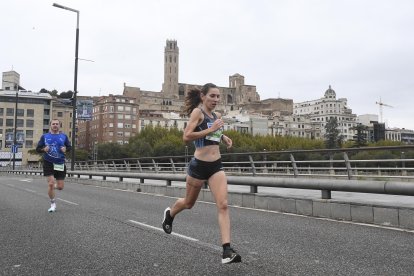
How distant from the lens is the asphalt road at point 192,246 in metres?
4.45

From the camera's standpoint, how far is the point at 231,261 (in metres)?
4.26

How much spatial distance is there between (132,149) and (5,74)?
236ft

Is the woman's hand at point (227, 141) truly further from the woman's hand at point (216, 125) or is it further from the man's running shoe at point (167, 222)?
the man's running shoe at point (167, 222)

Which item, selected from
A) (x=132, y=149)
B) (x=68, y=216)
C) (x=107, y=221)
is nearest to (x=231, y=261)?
(x=107, y=221)

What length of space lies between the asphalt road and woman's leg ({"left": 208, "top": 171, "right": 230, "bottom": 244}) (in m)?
0.39

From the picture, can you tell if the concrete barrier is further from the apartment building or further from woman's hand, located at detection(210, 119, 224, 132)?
the apartment building

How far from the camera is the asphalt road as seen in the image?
445 cm

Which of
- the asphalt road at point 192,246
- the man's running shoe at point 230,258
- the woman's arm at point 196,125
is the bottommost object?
the asphalt road at point 192,246

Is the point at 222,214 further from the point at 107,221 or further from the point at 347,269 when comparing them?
the point at 107,221

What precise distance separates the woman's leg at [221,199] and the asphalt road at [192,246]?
1.28ft

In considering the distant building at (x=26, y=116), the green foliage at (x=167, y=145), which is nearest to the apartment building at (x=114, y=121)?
the distant building at (x=26, y=116)

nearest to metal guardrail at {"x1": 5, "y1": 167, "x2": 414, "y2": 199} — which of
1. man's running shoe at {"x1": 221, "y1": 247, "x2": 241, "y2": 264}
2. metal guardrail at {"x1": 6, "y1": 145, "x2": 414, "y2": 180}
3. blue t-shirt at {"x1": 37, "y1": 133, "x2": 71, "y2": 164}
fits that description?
metal guardrail at {"x1": 6, "y1": 145, "x2": 414, "y2": 180}

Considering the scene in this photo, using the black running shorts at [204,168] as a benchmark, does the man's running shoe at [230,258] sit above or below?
below

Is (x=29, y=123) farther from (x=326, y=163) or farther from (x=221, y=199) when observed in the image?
(x=221, y=199)
